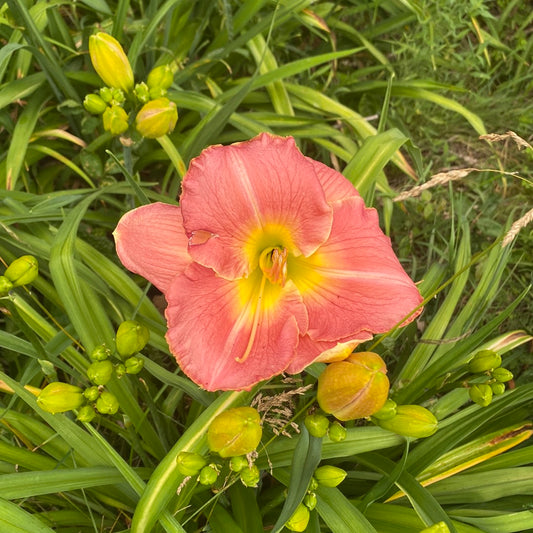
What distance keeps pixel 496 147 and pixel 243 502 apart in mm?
1980

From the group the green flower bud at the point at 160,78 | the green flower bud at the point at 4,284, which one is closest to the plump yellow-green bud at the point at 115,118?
the green flower bud at the point at 160,78

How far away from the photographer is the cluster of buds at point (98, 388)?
3.62 ft

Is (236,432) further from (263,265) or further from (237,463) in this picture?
(263,265)

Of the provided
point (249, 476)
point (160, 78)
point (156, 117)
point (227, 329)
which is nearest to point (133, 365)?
point (227, 329)

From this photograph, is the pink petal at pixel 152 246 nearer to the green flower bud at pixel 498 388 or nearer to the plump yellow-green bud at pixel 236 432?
the plump yellow-green bud at pixel 236 432

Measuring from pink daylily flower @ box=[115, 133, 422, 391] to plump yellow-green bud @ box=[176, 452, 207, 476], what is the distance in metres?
0.15

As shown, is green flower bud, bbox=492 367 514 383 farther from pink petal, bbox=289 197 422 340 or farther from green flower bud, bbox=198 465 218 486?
green flower bud, bbox=198 465 218 486

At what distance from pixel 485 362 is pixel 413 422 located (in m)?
0.24

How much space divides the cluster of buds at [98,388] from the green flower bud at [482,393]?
29.4 inches

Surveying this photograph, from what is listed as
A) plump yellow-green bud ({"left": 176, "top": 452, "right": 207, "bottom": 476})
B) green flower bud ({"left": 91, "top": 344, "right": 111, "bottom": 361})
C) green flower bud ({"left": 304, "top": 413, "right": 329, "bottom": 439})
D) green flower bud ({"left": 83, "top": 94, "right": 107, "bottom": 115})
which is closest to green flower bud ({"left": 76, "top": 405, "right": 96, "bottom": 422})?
green flower bud ({"left": 91, "top": 344, "right": 111, "bottom": 361})

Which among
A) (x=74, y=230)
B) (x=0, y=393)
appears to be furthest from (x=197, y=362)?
(x=0, y=393)

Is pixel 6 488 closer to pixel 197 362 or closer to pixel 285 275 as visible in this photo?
pixel 197 362

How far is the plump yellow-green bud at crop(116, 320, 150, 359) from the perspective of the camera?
114cm

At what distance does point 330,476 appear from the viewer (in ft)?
3.74
